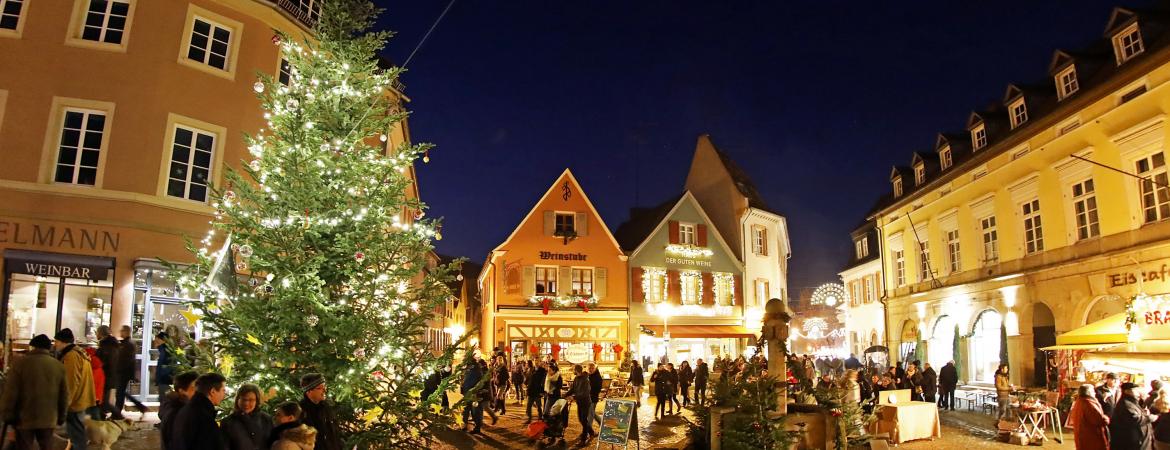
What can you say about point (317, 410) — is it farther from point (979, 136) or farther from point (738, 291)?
point (738, 291)

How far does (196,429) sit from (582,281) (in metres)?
29.0

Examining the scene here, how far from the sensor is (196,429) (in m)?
5.23

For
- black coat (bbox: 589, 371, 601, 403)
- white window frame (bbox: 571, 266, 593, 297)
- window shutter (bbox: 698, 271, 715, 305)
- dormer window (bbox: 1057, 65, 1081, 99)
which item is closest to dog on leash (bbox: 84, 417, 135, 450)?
black coat (bbox: 589, 371, 601, 403)

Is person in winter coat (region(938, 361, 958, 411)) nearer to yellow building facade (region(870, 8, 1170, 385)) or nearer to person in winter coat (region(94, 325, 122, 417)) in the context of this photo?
yellow building facade (region(870, 8, 1170, 385))

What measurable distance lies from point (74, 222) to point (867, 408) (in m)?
17.0

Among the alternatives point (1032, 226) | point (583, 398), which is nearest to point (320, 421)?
point (583, 398)

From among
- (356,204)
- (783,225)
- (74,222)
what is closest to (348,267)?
(356,204)

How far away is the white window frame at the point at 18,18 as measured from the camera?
48.6 feet

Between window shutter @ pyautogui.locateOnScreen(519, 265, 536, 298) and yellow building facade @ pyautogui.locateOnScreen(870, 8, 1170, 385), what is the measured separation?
16.0 metres

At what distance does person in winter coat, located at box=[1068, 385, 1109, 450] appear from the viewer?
955cm

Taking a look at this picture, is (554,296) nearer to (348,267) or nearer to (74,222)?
(74,222)

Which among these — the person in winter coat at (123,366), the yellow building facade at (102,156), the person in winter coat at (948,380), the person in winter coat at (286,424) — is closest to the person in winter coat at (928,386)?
the person in winter coat at (948,380)

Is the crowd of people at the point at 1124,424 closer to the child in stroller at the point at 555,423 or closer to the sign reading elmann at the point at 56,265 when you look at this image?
the child in stroller at the point at 555,423

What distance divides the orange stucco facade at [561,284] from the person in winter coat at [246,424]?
27061mm
